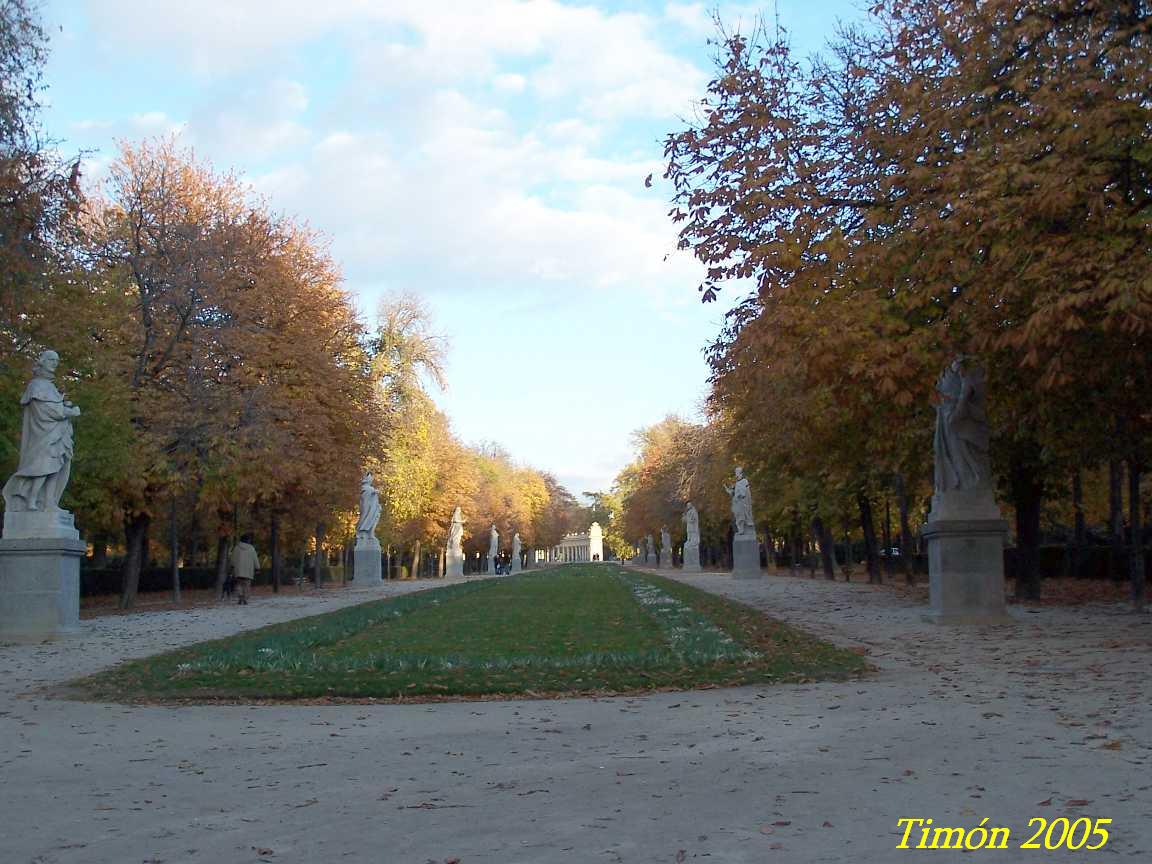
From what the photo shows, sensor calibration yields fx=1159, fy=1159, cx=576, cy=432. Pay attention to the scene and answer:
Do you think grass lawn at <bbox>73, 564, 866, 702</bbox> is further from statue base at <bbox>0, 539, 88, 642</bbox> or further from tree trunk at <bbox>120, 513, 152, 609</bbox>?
tree trunk at <bbox>120, 513, 152, 609</bbox>

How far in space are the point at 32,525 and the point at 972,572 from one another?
14796mm

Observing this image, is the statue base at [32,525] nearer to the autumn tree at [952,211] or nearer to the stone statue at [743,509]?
the autumn tree at [952,211]

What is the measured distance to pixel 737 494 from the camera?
4688 centimetres

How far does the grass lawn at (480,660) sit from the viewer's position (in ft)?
36.2

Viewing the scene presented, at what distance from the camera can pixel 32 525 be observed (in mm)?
18781

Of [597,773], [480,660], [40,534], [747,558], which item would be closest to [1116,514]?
[480,660]

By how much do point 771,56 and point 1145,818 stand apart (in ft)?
45.4

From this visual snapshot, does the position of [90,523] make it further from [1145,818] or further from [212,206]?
[1145,818]

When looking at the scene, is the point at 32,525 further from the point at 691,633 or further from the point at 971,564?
the point at 971,564

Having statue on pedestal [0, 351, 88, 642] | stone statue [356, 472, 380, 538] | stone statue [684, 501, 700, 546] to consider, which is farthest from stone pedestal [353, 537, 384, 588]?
statue on pedestal [0, 351, 88, 642]

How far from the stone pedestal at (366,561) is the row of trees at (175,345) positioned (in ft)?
5.69

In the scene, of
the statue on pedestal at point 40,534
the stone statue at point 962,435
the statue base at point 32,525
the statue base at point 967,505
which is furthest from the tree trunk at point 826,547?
the statue base at point 32,525

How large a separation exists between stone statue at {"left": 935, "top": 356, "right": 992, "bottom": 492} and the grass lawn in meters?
3.46

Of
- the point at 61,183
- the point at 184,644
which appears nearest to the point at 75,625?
the point at 184,644
